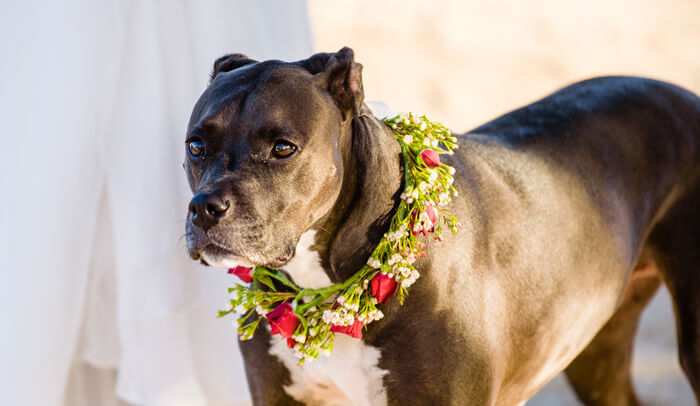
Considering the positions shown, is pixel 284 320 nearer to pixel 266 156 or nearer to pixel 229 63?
pixel 266 156

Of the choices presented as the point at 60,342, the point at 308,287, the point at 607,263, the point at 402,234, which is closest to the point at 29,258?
the point at 60,342

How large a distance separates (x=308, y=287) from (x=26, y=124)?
2.72ft

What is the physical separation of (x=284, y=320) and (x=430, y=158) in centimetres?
38

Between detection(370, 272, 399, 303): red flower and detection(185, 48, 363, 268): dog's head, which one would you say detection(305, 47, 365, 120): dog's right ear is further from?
detection(370, 272, 399, 303): red flower

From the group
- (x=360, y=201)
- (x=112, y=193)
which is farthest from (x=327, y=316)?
(x=112, y=193)

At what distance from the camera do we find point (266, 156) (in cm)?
118

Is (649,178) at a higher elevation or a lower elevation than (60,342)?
higher

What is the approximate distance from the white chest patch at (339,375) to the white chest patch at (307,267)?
105mm

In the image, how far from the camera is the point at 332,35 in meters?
5.49

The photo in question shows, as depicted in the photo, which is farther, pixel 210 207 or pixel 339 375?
pixel 339 375

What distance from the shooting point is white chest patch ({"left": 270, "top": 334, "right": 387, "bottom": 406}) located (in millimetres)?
1335

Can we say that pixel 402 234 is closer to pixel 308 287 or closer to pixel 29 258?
pixel 308 287

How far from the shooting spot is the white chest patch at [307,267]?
1316 mm

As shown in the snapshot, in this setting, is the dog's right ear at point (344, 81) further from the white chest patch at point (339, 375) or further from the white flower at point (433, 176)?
the white chest patch at point (339, 375)
